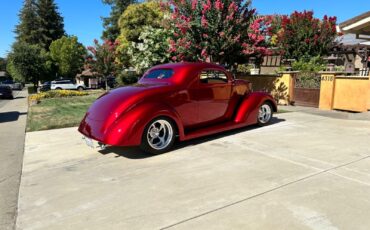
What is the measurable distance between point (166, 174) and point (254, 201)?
146cm

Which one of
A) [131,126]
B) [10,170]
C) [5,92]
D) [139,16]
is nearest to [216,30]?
[131,126]

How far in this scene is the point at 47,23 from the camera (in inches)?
2330

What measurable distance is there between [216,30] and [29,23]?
60333 millimetres

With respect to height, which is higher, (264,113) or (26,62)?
(26,62)

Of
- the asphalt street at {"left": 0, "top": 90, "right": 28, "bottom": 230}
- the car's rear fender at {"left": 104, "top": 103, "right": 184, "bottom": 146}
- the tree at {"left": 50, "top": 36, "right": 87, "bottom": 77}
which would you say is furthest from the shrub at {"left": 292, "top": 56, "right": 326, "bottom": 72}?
the tree at {"left": 50, "top": 36, "right": 87, "bottom": 77}

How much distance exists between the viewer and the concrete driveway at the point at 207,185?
3121 millimetres

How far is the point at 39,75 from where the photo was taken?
38531mm

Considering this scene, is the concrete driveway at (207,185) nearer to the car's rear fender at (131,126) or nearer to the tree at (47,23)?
the car's rear fender at (131,126)

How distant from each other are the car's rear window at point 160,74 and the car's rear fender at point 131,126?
48.0 inches

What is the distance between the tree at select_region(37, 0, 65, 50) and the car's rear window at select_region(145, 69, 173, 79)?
58926mm

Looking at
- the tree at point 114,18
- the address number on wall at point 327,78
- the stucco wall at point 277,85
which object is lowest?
→ the stucco wall at point 277,85

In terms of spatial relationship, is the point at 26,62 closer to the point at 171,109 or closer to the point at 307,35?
the point at 307,35

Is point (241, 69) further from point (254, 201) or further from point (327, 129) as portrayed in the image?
point (254, 201)

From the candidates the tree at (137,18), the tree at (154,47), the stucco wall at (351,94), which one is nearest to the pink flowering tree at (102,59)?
the tree at (137,18)
